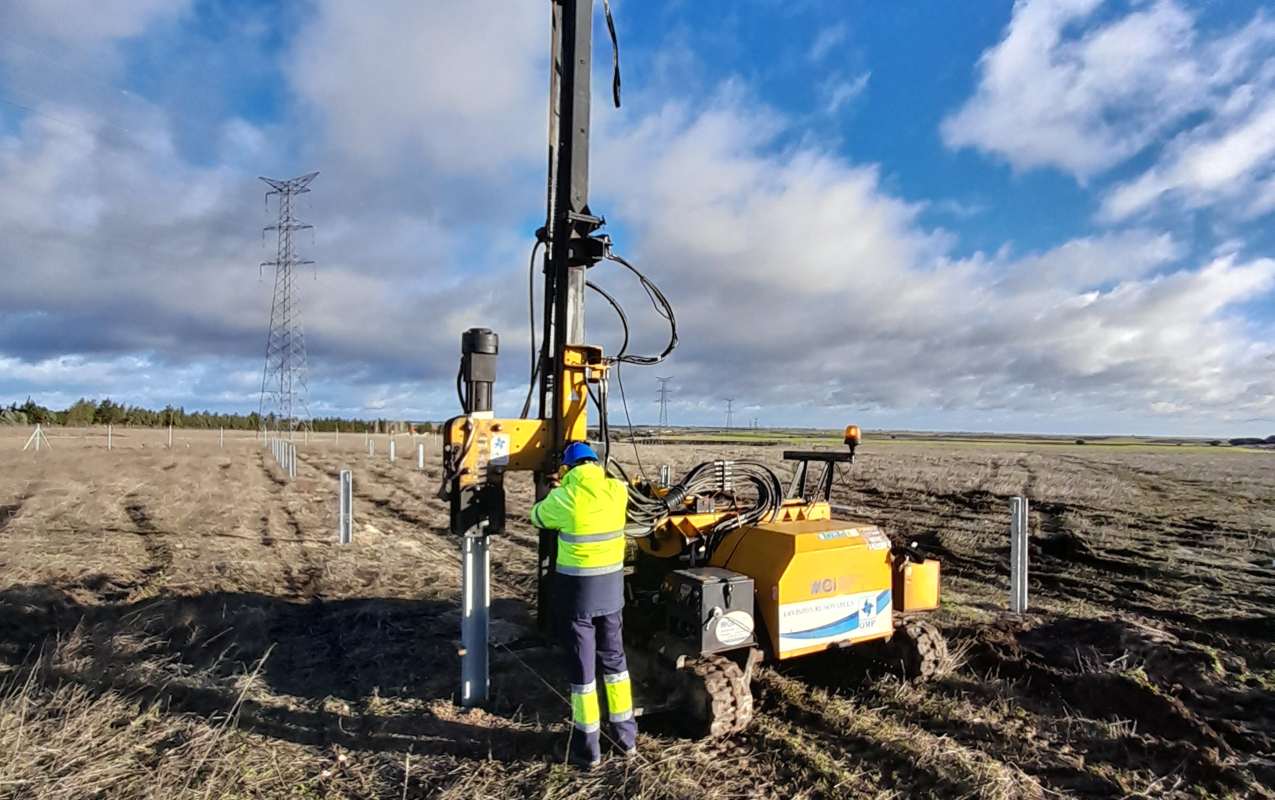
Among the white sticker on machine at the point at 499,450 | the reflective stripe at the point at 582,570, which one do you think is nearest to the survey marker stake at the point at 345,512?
the white sticker on machine at the point at 499,450

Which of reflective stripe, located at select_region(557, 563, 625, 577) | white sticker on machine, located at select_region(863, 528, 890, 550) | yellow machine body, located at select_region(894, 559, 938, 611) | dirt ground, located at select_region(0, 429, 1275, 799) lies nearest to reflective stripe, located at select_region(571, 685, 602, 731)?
dirt ground, located at select_region(0, 429, 1275, 799)

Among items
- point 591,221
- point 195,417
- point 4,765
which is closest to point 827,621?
point 591,221

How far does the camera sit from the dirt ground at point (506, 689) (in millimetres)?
4754

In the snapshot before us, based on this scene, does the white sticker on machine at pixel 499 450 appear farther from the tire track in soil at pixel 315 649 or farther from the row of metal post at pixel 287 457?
the row of metal post at pixel 287 457

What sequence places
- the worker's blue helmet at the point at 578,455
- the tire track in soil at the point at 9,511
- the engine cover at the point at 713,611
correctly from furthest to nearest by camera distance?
the tire track in soil at the point at 9,511, the engine cover at the point at 713,611, the worker's blue helmet at the point at 578,455

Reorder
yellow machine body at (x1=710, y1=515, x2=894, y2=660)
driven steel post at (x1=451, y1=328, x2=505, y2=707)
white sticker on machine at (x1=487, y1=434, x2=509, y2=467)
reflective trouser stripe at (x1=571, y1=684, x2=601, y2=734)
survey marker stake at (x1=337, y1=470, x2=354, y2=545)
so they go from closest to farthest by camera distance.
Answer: reflective trouser stripe at (x1=571, y1=684, x2=601, y2=734) → yellow machine body at (x1=710, y1=515, x2=894, y2=660) → driven steel post at (x1=451, y1=328, x2=505, y2=707) → white sticker on machine at (x1=487, y1=434, x2=509, y2=467) → survey marker stake at (x1=337, y1=470, x2=354, y2=545)

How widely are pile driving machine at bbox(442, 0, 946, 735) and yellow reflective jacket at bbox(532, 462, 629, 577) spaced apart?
2.74 ft

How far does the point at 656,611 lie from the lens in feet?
21.1

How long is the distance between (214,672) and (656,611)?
3939 millimetres

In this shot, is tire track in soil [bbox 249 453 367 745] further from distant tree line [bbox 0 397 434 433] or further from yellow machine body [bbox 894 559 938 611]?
distant tree line [bbox 0 397 434 433]

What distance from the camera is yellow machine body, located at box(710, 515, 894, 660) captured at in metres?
5.71

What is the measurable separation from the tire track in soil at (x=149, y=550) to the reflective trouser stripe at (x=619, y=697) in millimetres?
6767

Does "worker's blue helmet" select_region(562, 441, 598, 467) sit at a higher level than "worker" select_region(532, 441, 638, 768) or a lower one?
higher

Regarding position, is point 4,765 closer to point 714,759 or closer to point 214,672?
point 214,672
